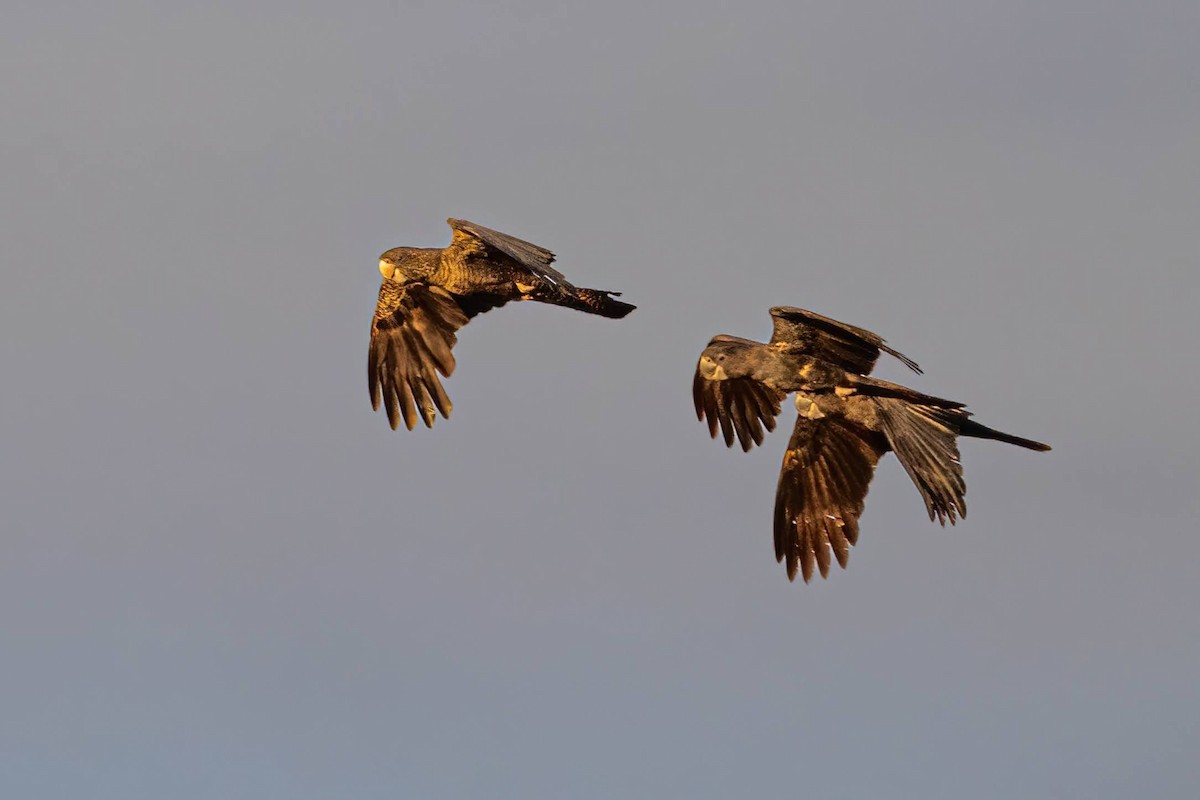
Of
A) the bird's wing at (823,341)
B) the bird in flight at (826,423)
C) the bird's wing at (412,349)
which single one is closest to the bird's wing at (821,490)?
the bird in flight at (826,423)

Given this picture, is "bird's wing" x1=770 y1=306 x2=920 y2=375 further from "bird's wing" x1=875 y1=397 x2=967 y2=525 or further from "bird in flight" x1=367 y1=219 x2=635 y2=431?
"bird in flight" x1=367 y1=219 x2=635 y2=431

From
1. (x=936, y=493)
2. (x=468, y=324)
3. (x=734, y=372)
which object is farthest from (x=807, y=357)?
(x=468, y=324)

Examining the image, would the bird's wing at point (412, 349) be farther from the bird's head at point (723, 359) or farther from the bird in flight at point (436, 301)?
the bird's head at point (723, 359)

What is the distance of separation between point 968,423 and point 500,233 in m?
4.77

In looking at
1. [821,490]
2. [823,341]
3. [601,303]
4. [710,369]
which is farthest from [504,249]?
[821,490]

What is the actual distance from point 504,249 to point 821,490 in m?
4.19

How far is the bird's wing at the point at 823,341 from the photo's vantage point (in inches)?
893

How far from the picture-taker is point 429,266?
24.2m

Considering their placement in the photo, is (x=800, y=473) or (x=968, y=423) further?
(x=800, y=473)

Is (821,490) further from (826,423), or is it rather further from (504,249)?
(504,249)

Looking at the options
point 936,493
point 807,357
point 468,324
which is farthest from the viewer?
point 468,324

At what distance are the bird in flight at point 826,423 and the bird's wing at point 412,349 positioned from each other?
2.57 meters

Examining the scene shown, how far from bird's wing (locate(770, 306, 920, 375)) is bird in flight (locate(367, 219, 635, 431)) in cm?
147

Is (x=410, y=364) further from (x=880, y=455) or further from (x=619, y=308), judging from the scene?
(x=880, y=455)
